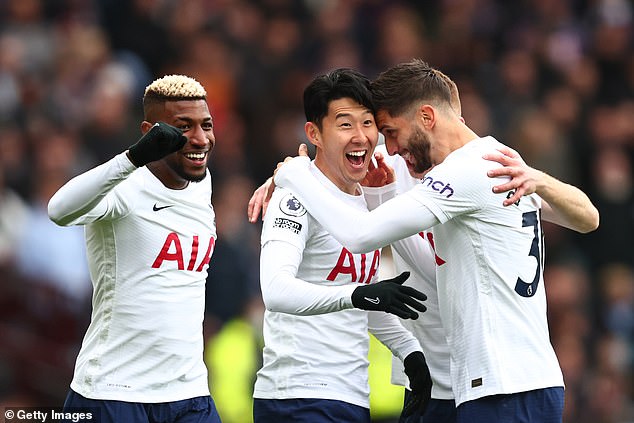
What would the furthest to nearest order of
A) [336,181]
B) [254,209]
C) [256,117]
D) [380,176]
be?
[256,117]
[380,176]
[254,209]
[336,181]

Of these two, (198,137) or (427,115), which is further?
(198,137)

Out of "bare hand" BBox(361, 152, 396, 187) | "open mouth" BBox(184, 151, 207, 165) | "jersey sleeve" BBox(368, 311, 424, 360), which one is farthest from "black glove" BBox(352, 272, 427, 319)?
"open mouth" BBox(184, 151, 207, 165)

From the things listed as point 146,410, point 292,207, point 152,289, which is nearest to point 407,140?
point 292,207

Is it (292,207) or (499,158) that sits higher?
(499,158)

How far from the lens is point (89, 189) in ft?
18.4

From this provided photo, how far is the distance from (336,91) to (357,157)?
0.35 meters

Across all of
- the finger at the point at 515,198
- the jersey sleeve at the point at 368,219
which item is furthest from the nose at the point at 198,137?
the finger at the point at 515,198

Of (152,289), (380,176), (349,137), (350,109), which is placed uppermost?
(350,109)

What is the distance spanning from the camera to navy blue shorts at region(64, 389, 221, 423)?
5944mm

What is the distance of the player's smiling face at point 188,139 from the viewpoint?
6262mm

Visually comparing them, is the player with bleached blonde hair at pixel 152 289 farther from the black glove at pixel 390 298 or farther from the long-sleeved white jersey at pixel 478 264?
the black glove at pixel 390 298

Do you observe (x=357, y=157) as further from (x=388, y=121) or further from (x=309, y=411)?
(x=309, y=411)

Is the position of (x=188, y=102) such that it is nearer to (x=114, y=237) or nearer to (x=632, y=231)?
(x=114, y=237)

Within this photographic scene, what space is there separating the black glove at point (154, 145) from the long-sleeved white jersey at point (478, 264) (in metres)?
0.83
